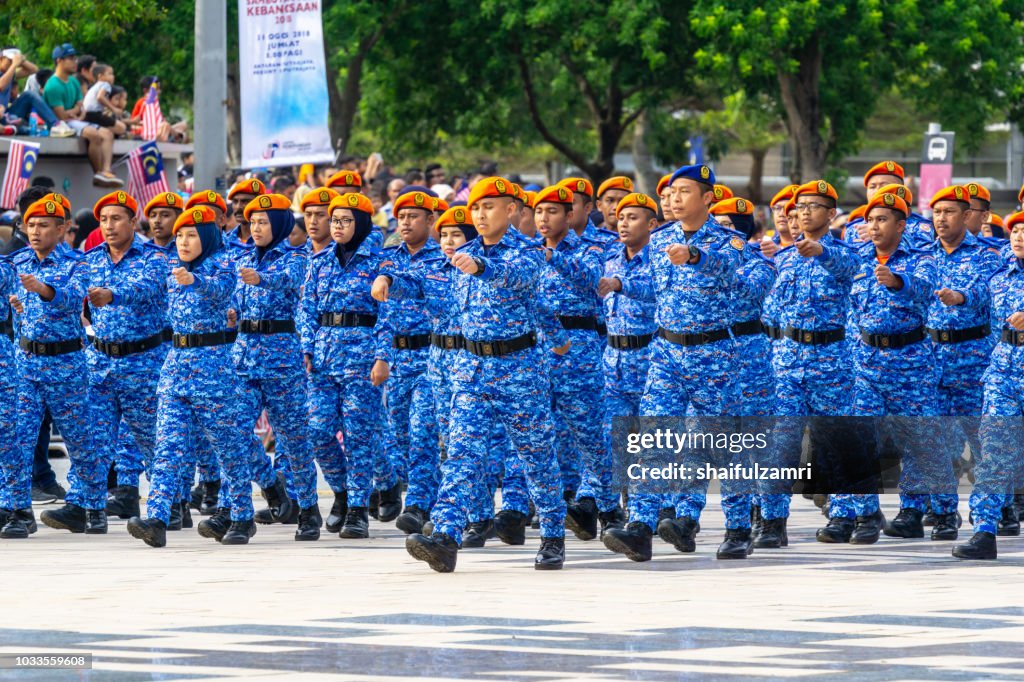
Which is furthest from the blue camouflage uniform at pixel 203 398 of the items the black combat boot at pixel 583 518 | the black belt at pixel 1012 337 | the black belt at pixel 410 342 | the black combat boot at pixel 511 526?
the black belt at pixel 1012 337

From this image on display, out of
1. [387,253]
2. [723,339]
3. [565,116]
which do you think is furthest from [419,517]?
[565,116]

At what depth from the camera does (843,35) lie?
113 feet

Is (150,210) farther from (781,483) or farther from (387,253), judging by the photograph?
(781,483)

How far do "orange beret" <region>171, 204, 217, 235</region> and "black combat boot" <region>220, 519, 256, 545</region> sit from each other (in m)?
1.75

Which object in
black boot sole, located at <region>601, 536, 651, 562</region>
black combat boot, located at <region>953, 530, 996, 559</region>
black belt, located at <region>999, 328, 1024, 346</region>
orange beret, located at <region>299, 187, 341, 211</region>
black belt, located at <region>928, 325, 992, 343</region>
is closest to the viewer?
black boot sole, located at <region>601, 536, 651, 562</region>

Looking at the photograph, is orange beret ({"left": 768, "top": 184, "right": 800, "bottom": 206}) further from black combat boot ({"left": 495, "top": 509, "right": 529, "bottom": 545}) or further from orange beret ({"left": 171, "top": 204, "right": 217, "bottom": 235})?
orange beret ({"left": 171, "top": 204, "right": 217, "bottom": 235})

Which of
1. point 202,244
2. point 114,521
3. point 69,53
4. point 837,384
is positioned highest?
point 69,53

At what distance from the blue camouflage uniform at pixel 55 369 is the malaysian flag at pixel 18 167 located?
6.44m

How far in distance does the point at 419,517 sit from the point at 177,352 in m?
1.75

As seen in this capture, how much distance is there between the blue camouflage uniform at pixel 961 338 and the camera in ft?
43.7

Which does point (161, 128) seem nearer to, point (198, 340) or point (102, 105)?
point (102, 105)

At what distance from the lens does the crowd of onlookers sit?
865 inches

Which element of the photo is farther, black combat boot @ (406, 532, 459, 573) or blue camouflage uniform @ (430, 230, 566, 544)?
blue camouflage uniform @ (430, 230, 566, 544)

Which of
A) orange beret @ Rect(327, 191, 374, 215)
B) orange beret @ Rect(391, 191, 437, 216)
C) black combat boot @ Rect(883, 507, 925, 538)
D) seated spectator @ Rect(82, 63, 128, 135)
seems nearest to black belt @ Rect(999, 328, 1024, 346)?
black combat boot @ Rect(883, 507, 925, 538)
